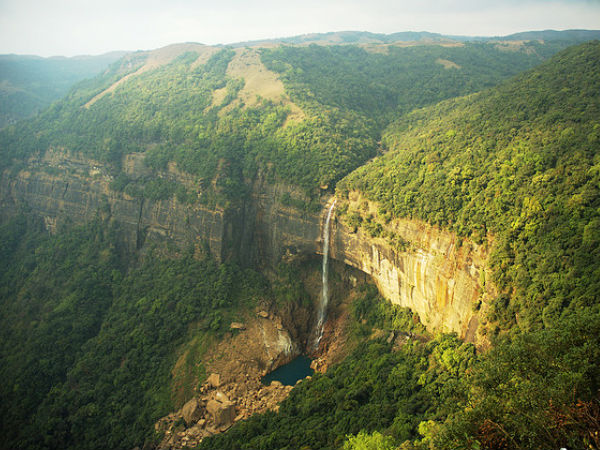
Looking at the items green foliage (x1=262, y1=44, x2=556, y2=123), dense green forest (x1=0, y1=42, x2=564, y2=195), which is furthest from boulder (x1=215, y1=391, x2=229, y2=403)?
green foliage (x1=262, y1=44, x2=556, y2=123)

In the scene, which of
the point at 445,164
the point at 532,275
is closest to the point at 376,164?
the point at 445,164

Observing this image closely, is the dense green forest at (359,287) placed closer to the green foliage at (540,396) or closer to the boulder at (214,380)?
the green foliage at (540,396)

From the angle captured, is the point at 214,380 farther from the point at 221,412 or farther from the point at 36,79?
the point at 36,79

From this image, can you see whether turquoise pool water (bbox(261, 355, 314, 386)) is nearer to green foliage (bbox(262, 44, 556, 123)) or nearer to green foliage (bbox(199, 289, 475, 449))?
green foliage (bbox(199, 289, 475, 449))

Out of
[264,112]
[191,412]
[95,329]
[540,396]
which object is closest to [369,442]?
[540,396]

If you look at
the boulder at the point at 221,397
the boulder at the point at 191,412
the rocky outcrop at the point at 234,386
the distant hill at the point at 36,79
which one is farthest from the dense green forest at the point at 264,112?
the distant hill at the point at 36,79

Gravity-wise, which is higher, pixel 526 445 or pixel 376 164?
pixel 376 164

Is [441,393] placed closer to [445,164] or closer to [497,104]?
[445,164]
